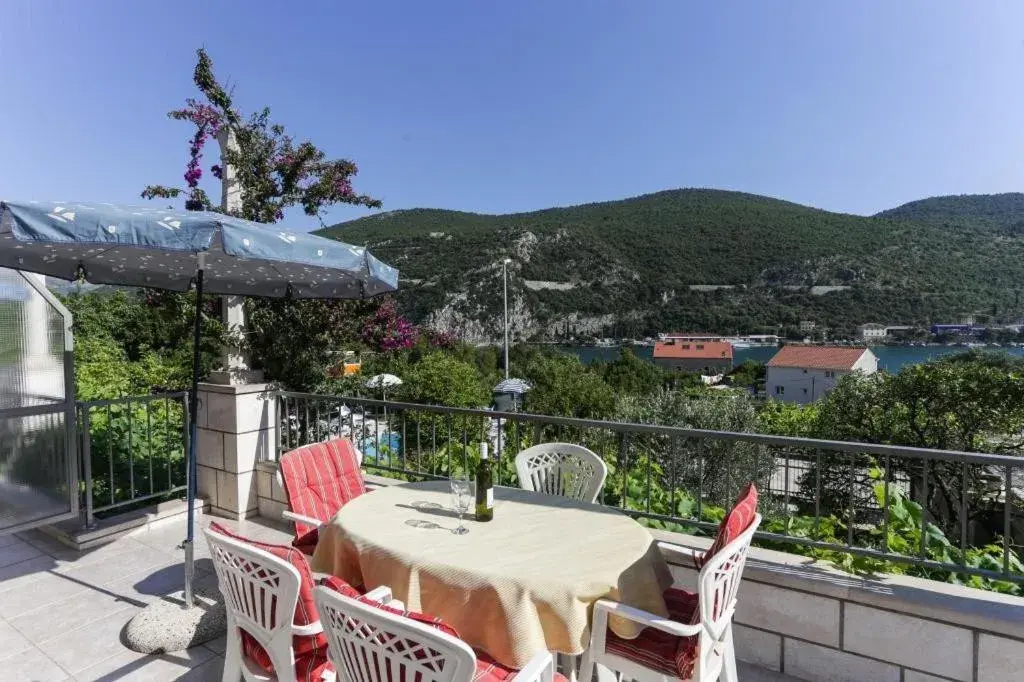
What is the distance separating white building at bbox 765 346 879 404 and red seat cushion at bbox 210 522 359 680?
41.7 meters

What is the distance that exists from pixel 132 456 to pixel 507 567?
3.97 metres

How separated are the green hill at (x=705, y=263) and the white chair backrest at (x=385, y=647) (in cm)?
4398

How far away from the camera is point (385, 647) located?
122 cm

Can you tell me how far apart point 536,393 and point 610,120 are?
13.5 meters

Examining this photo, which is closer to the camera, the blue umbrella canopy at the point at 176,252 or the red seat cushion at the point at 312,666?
the red seat cushion at the point at 312,666

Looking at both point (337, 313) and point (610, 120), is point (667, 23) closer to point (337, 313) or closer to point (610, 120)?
point (337, 313)

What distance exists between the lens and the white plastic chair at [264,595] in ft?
5.12

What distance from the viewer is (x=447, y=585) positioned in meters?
1.77

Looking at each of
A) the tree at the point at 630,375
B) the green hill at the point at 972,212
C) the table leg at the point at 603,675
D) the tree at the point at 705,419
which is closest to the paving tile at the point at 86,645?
the table leg at the point at 603,675

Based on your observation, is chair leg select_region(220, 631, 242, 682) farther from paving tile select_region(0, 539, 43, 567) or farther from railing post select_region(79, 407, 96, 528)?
paving tile select_region(0, 539, 43, 567)

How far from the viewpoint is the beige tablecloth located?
1.67 meters

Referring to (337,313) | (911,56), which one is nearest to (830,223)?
(911,56)

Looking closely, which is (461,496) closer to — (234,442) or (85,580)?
(85,580)

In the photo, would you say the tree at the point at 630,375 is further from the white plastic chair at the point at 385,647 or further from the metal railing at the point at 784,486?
the white plastic chair at the point at 385,647
